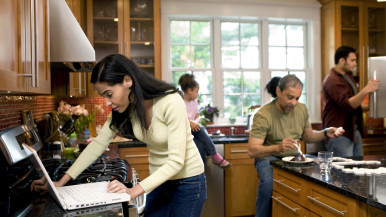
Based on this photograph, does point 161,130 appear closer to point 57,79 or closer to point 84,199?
point 84,199

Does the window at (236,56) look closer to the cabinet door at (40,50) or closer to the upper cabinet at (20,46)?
the cabinet door at (40,50)

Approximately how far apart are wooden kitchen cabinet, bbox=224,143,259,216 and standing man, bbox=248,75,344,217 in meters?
1.16

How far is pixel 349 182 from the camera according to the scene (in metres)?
1.80

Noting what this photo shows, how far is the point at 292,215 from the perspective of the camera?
220 cm

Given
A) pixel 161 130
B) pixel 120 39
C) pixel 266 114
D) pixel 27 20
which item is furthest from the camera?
pixel 120 39

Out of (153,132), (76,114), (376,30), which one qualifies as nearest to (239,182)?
(76,114)

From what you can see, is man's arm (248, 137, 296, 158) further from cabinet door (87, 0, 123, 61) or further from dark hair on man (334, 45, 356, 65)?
cabinet door (87, 0, 123, 61)

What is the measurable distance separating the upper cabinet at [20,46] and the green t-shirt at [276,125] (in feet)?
5.48

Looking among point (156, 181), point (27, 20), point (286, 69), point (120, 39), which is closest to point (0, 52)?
point (27, 20)

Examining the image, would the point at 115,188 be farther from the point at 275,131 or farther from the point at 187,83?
the point at 187,83

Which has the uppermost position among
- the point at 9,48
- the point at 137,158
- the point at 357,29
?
the point at 357,29

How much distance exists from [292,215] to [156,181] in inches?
47.7

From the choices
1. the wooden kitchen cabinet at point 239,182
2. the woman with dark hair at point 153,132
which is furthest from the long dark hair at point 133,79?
the wooden kitchen cabinet at point 239,182

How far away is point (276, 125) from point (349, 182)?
0.88 metres
